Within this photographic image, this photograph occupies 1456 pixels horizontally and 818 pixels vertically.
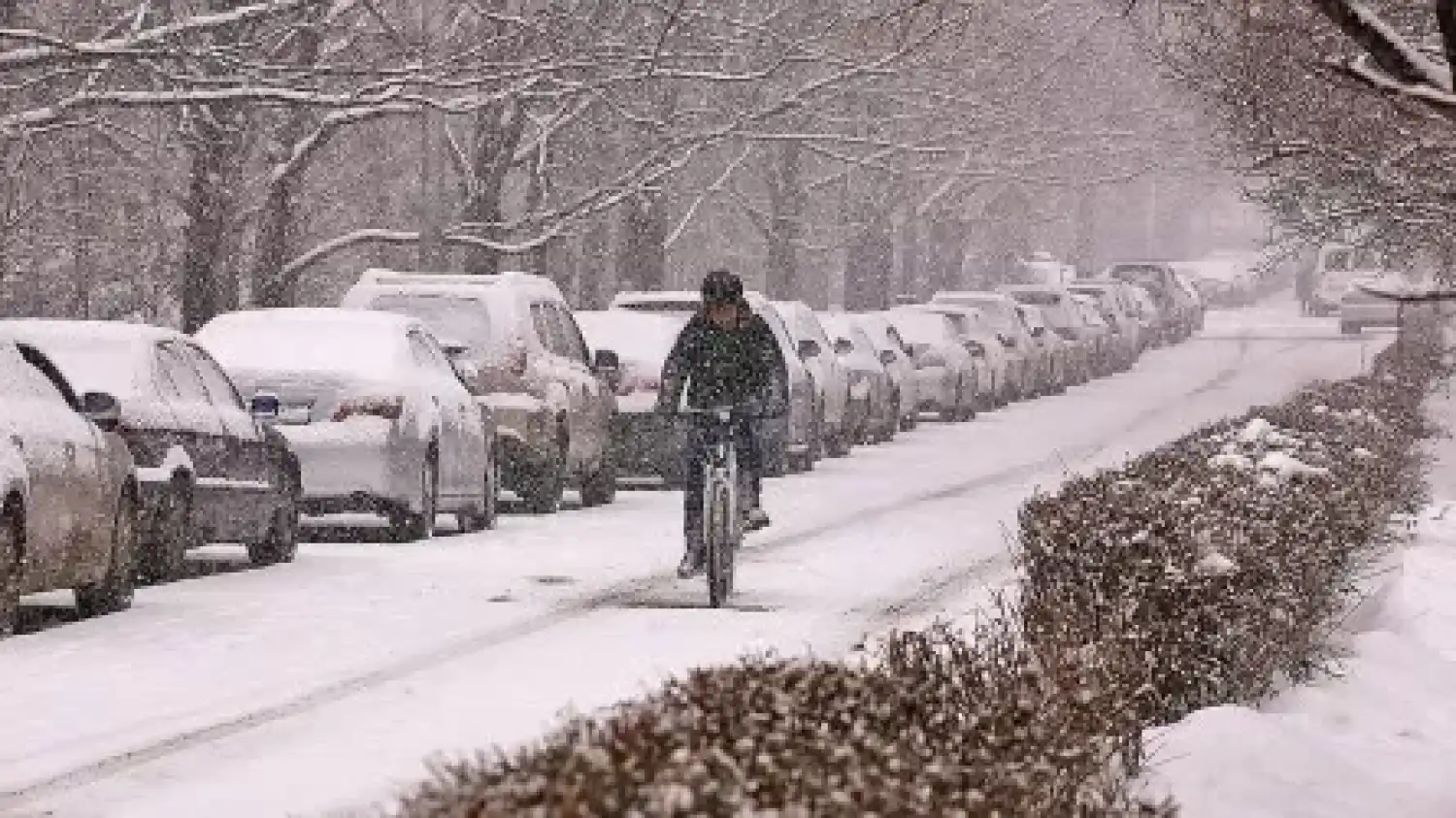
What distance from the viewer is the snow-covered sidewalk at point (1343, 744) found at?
9.33m

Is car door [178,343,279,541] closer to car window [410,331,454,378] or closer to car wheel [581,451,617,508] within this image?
car window [410,331,454,378]

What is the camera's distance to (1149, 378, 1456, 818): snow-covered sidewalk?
9.33m

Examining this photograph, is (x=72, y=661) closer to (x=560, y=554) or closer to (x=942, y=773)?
(x=560, y=554)

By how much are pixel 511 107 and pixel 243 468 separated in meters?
19.0

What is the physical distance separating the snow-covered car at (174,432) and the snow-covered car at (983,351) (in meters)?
26.9

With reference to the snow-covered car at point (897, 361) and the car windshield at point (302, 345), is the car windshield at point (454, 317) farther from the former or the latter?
the snow-covered car at point (897, 361)

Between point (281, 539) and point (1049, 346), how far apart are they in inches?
1350

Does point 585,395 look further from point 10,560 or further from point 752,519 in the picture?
point 10,560

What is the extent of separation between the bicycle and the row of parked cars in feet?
1.56

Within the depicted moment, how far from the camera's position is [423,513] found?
810 inches

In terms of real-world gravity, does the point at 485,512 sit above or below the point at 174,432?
below

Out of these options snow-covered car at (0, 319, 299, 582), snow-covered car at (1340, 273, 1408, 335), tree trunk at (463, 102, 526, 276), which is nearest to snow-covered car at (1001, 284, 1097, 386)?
snow-covered car at (1340, 273, 1408, 335)

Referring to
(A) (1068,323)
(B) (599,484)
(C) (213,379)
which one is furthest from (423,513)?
(A) (1068,323)

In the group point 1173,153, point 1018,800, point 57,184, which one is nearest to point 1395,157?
point 1018,800
